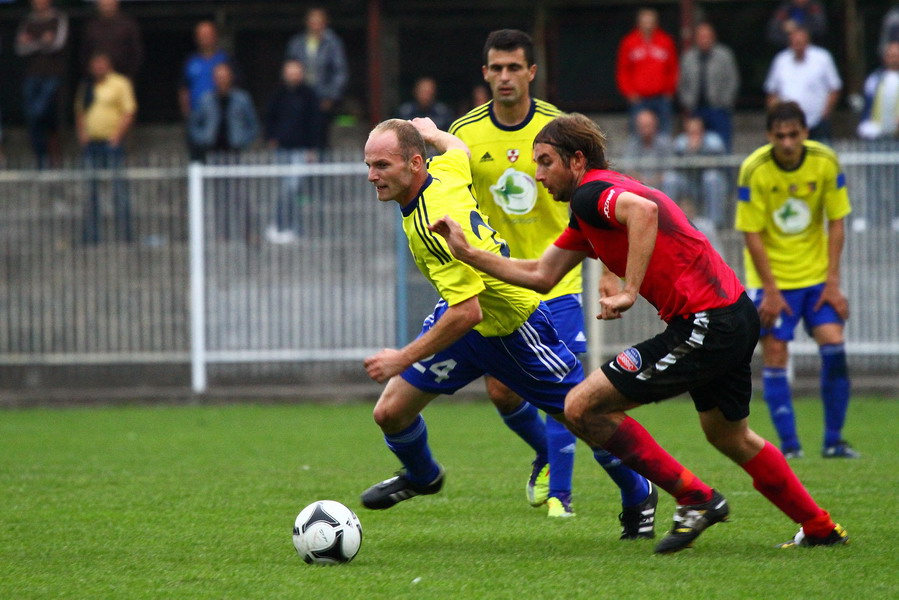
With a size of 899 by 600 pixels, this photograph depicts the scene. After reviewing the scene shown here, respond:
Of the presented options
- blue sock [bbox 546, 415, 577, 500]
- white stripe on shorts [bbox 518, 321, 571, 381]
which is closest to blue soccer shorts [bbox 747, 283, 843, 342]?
blue sock [bbox 546, 415, 577, 500]

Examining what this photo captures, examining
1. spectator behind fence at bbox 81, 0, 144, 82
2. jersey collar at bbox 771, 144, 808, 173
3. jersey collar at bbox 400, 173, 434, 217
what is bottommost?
jersey collar at bbox 400, 173, 434, 217

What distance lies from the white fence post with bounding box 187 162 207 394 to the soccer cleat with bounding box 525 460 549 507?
8.02 m

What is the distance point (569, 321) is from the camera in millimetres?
7000

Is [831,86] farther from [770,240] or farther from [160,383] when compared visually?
[160,383]

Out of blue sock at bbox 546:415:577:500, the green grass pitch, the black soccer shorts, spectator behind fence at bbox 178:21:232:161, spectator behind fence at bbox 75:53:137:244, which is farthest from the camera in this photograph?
spectator behind fence at bbox 178:21:232:161

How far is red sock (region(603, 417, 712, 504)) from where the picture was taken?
18.0 ft

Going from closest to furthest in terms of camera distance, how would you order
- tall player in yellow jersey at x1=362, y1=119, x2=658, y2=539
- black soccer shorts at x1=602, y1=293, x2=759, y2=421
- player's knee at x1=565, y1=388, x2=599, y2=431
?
black soccer shorts at x1=602, y1=293, x2=759, y2=421, player's knee at x1=565, y1=388, x2=599, y2=431, tall player in yellow jersey at x1=362, y1=119, x2=658, y2=539

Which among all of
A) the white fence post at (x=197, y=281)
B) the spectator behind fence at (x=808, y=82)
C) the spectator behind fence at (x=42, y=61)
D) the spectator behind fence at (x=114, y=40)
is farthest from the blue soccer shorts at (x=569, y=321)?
the spectator behind fence at (x=42, y=61)

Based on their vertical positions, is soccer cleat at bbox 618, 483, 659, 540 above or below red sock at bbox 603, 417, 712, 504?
below

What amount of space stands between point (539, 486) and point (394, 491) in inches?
39.9

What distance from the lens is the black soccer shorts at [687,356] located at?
5.33m

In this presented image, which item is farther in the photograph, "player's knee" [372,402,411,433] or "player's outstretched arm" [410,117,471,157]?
"player's outstretched arm" [410,117,471,157]

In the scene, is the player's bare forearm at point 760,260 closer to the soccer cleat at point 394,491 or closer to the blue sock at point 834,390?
the blue sock at point 834,390

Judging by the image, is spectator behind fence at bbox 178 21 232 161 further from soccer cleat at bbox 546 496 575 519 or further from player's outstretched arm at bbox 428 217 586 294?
player's outstretched arm at bbox 428 217 586 294
